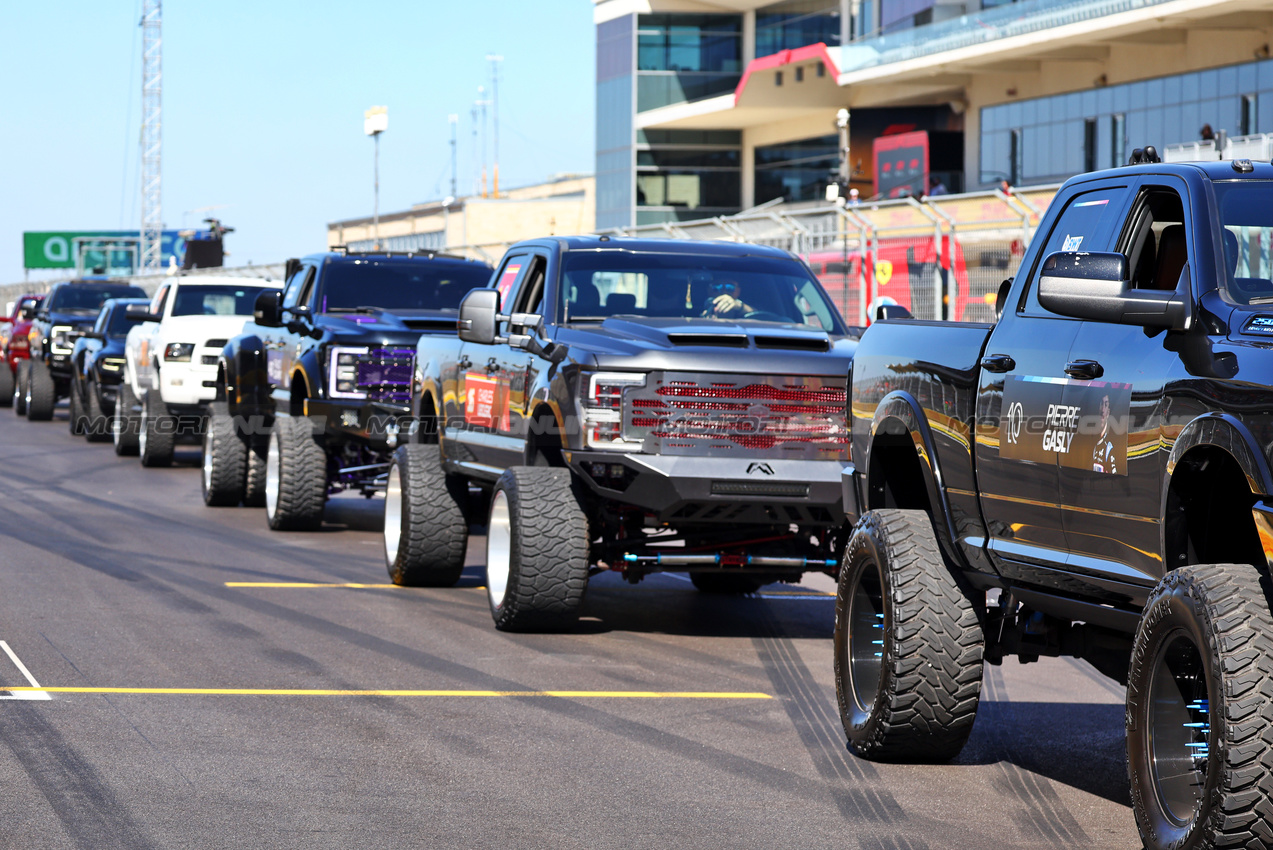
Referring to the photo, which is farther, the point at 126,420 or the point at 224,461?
the point at 126,420

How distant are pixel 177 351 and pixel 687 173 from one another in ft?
148

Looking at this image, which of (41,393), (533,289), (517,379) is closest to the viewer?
(517,379)

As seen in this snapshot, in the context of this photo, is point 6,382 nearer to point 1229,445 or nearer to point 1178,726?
point 1178,726

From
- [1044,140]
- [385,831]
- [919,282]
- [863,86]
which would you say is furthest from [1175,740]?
[863,86]

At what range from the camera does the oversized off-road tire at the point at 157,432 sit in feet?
71.8

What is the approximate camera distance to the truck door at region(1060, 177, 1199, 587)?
17.8 ft

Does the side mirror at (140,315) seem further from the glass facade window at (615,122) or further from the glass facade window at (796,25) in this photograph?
the glass facade window at (615,122)

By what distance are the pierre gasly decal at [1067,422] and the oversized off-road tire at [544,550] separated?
3.80 meters

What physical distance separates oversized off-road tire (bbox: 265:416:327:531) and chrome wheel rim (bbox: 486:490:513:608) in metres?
4.72

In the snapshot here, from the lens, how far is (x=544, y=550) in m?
9.72

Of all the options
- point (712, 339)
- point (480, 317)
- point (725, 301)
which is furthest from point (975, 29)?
point (712, 339)

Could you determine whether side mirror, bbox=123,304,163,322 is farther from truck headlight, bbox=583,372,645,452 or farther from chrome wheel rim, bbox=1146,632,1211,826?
chrome wheel rim, bbox=1146,632,1211,826

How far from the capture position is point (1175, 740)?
5152 mm

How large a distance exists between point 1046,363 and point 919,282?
52.6 ft
